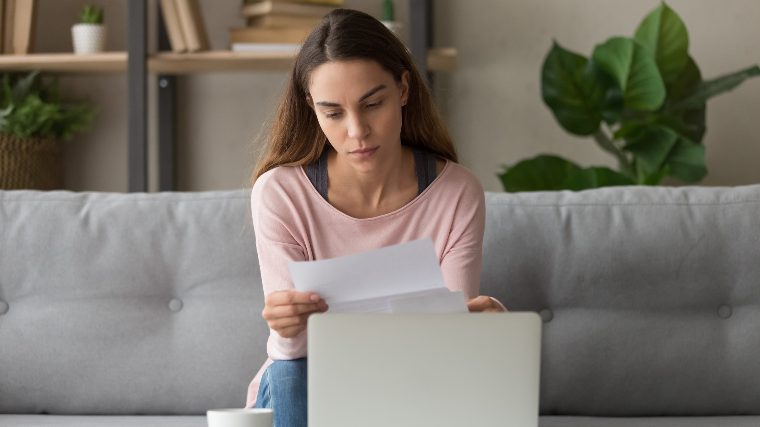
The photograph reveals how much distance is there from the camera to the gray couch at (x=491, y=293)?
1923 millimetres

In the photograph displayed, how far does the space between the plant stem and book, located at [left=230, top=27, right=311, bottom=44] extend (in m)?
0.91

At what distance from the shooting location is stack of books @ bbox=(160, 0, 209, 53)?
3.09 meters

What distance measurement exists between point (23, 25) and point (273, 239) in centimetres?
182

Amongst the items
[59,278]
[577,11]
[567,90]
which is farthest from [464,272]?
[577,11]

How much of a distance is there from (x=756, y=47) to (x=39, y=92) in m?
2.25

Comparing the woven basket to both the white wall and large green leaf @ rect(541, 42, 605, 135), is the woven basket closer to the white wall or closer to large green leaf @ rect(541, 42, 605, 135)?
the white wall

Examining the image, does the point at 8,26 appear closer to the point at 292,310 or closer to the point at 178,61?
the point at 178,61

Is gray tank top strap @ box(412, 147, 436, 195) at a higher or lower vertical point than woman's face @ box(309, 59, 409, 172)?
lower

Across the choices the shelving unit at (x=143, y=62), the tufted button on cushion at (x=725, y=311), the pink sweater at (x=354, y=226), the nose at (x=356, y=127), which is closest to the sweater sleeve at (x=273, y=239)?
the pink sweater at (x=354, y=226)

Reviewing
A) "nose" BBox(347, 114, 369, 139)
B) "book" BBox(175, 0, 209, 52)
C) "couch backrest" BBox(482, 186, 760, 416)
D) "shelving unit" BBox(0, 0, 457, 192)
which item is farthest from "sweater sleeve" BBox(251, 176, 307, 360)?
"book" BBox(175, 0, 209, 52)

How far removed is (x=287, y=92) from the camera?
1.78 metres

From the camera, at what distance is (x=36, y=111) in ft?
10.2

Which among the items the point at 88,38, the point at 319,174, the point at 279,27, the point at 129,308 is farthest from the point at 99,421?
the point at 88,38

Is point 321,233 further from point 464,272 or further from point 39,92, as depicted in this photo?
point 39,92
